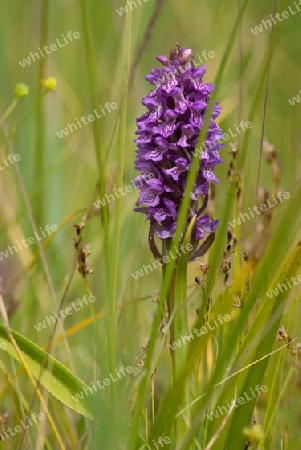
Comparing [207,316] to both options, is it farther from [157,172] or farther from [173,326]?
[157,172]

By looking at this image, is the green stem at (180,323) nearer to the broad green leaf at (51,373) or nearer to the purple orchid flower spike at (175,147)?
the purple orchid flower spike at (175,147)

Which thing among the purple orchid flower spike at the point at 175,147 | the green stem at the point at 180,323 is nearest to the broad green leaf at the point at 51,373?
the green stem at the point at 180,323

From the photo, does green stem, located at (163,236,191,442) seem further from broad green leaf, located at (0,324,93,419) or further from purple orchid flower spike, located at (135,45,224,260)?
broad green leaf, located at (0,324,93,419)

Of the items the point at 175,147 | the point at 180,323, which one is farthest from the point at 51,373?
the point at 175,147

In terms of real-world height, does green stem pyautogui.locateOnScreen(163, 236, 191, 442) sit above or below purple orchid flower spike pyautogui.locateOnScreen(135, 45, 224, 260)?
below

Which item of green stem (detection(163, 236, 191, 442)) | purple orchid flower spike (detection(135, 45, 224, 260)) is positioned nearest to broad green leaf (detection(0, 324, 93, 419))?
green stem (detection(163, 236, 191, 442))

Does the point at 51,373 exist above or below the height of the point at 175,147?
below

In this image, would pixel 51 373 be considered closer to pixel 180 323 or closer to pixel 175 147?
pixel 180 323

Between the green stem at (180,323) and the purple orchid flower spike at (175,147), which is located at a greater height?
the purple orchid flower spike at (175,147)

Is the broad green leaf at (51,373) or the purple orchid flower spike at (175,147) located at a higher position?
the purple orchid flower spike at (175,147)

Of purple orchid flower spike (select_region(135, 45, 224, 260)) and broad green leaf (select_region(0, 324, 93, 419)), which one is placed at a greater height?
purple orchid flower spike (select_region(135, 45, 224, 260))

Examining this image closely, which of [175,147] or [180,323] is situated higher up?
[175,147]
